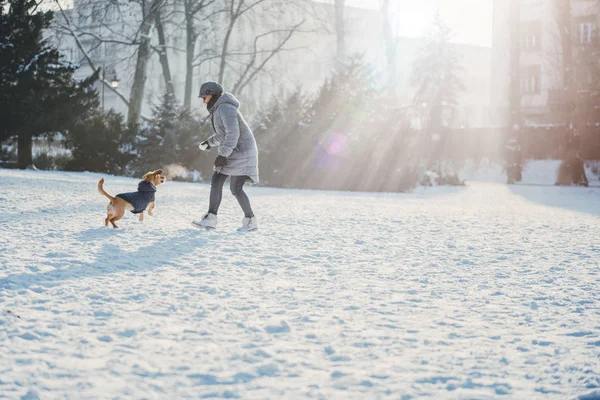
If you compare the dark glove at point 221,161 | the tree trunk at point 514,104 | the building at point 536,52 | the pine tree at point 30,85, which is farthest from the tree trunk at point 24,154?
the building at point 536,52

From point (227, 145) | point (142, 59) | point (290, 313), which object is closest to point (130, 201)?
point (227, 145)

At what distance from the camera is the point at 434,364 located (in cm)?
303

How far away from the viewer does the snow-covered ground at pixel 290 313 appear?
9.12 ft

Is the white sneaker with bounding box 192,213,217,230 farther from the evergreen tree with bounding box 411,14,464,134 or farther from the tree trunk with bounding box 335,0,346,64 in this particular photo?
the evergreen tree with bounding box 411,14,464,134

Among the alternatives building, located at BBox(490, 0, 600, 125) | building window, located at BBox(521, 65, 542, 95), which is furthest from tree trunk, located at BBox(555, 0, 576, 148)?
building window, located at BBox(521, 65, 542, 95)

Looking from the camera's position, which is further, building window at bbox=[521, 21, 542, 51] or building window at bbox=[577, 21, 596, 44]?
building window at bbox=[521, 21, 542, 51]

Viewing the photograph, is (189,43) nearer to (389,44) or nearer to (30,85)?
(30,85)

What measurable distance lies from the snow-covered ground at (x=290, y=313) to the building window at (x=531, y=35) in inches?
1506

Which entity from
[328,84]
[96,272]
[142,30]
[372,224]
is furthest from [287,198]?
[142,30]

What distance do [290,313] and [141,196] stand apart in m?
4.15

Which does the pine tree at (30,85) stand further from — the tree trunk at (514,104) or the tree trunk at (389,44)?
the tree trunk at (389,44)

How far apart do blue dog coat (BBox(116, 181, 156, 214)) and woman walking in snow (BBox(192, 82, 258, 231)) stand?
0.70 metres

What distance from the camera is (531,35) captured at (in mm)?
42562

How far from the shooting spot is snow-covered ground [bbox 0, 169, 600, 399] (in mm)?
2781
